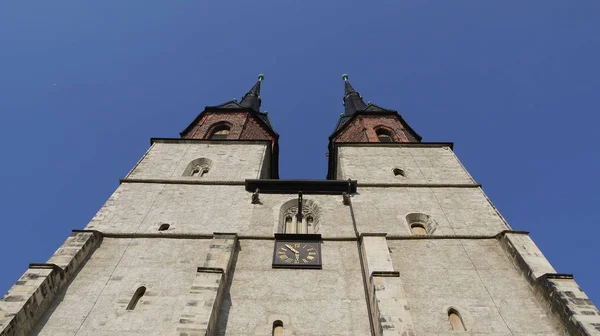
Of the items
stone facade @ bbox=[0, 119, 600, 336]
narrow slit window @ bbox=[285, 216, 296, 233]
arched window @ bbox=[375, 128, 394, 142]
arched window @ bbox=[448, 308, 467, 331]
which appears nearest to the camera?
stone facade @ bbox=[0, 119, 600, 336]

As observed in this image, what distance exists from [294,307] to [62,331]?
4.32 m

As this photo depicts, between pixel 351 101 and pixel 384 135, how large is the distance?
732 cm

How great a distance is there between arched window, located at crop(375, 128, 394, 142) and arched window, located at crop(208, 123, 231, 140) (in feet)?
21.6

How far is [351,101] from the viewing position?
2911 cm

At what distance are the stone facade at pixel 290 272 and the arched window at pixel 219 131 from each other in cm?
590

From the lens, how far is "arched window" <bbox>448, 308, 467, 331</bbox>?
945cm

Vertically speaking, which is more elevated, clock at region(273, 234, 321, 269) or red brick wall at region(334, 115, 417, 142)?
red brick wall at region(334, 115, 417, 142)

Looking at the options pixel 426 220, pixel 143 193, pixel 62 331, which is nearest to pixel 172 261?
pixel 62 331

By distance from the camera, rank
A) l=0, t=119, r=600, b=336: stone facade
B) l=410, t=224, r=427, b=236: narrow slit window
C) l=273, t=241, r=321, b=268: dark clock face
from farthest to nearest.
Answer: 1. l=410, t=224, r=427, b=236: narrow slit window
2. l=273, t=241, r=321, b=268: dark clock face
3. l=0, t=119, r=600, b=336: stone facade

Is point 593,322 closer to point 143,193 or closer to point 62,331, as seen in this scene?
point 62,331

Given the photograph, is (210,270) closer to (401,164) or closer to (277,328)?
(277,328)

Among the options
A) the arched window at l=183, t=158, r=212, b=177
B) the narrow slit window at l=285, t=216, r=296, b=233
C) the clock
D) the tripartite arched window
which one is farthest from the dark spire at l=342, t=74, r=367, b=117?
the clock

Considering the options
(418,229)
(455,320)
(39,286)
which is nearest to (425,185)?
(418,229)

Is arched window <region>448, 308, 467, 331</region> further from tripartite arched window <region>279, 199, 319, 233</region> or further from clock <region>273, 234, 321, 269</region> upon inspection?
tripartite arched window <region>279, 199, 319, 233</region>
